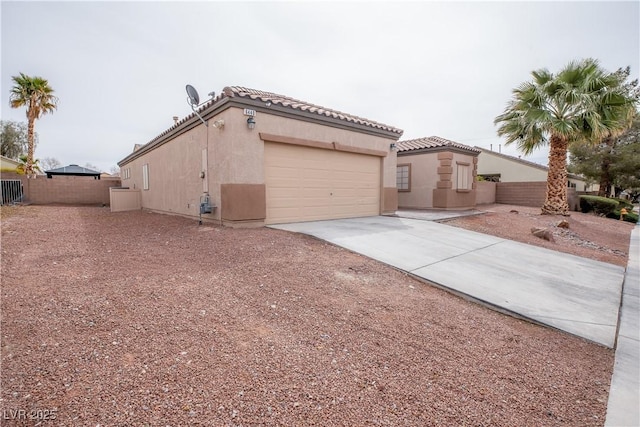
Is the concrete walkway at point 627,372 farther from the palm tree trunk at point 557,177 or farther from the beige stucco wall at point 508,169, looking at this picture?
the beige stucco wall at point 508,169

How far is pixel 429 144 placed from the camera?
1505cm

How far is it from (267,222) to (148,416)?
21.6 feet

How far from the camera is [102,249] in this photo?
5.50 metres

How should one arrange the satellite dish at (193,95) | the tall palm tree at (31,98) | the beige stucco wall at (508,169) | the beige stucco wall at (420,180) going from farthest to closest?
1. the beige stucco wall at (508,169)
2. the tall palm tree at (31,98)
3. the beige stucco wall at (420,180)
4. the satellite dish at (193,95)

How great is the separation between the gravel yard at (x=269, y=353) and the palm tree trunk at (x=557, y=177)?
13.6 m

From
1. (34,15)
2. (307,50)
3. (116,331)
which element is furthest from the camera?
(307,50)

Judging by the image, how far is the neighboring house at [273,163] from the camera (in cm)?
A: 758

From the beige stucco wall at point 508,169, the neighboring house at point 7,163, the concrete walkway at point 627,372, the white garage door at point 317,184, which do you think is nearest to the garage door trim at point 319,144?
the white garage door at point 317,184

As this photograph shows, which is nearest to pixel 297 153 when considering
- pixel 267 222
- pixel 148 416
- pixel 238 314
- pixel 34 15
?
pixel 267 222

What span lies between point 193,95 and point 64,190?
684 inches

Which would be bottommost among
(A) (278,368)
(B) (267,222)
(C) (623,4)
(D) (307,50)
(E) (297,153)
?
(A) (278,368)

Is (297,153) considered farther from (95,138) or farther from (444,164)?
(95,138)

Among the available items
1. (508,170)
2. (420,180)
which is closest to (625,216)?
(508,170)

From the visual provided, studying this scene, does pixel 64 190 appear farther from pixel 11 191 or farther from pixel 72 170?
pixel 72 170
